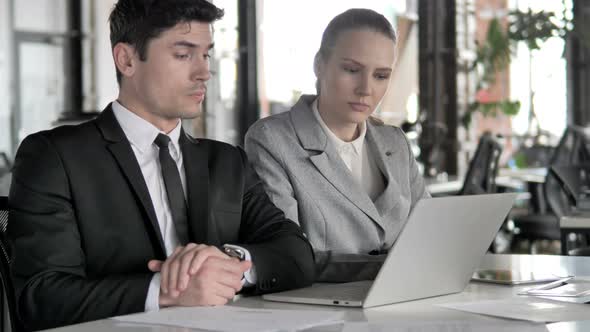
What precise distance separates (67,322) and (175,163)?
1.45 ft

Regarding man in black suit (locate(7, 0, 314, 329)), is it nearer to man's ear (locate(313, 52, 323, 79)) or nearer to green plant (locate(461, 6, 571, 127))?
man's ear (locate(313, 52, 323, 79))

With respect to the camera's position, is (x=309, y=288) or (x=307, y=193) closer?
(x=309, y=288)

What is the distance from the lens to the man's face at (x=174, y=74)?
211 cm

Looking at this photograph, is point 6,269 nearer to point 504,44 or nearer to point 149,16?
point 149,16

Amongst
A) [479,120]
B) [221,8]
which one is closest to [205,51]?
[221,8]

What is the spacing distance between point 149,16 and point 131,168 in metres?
0.35

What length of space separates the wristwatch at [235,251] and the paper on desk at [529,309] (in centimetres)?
45

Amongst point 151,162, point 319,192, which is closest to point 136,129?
A: point 151,162

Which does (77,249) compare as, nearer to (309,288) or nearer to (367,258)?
(309,288)

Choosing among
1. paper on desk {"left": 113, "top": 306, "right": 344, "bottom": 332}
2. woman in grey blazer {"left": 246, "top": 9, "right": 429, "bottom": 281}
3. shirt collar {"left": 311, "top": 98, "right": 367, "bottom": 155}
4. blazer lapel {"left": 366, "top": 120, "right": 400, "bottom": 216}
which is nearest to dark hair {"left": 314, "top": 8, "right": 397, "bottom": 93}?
woman in grey blazer {"left": 246, "top": 9, "right": 429, "bottom": 281}

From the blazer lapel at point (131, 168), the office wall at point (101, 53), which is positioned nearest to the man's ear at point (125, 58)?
the blazer lapel at point (131, 168)

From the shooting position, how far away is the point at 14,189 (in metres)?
1.95

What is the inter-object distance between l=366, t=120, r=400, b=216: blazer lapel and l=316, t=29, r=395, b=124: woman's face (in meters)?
0.11

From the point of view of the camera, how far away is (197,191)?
2.12m
